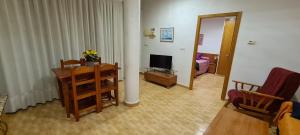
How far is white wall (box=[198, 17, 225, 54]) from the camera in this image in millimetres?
5480

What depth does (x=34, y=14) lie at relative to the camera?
2.44 metres

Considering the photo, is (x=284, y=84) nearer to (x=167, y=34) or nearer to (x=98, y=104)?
(x=167, y=34)

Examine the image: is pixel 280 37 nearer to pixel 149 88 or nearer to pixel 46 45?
pixel 149 88

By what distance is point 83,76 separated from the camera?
2410 mm

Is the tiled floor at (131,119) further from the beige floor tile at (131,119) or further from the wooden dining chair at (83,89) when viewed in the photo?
the wooden dining chair at (83,89)

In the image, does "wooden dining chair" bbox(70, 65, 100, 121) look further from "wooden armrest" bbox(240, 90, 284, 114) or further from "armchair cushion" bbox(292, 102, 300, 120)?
"armchair cushion" bbox(292, 102, 300, 120)

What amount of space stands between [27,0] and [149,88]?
9.77ft

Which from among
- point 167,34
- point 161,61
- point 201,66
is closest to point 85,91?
point 161,61

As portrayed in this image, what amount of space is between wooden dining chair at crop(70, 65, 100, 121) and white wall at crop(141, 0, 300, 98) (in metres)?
2.40

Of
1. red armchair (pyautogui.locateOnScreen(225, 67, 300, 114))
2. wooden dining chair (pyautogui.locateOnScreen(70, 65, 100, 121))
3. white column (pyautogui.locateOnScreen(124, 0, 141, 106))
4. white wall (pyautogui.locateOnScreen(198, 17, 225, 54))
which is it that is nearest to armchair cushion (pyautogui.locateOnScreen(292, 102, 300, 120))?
red armchair (pyautogui.locateOnScreen(225, 67, 300, 114))

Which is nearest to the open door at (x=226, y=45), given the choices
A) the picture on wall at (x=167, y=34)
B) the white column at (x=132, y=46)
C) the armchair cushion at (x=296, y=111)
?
the picture on wall at (x=167, y=34)

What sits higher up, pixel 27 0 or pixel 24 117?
pixel 27 0

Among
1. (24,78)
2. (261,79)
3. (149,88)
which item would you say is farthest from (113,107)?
(261,79)

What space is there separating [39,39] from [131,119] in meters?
2.18
